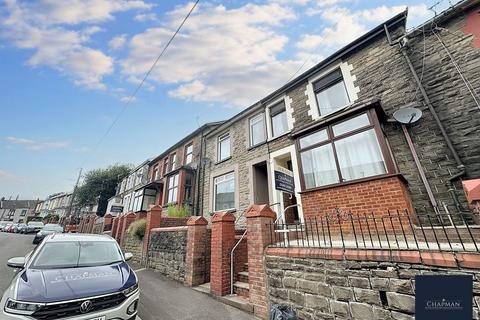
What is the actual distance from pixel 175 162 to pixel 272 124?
10.0 metres

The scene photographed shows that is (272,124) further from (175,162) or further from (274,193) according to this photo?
(175,162)

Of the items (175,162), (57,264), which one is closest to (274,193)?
(57,264)

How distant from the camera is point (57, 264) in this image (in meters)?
4.28

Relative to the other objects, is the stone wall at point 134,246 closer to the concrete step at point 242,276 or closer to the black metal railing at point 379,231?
the concrete step at point 242,276

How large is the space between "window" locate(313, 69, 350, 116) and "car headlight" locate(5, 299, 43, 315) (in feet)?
30.3

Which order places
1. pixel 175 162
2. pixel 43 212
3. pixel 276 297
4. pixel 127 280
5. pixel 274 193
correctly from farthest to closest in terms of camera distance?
pixel 43 212 < pixel 175 162 < pixel 274 193 < pixel 276 297 < pixel 127 280

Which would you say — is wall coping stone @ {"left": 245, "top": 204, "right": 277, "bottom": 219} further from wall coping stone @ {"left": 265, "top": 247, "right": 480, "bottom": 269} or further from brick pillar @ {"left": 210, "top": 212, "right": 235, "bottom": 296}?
brick pillar @ {"left": 210, "top": 212, "right": 235, "bottom": 296}

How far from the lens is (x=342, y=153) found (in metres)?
6.54

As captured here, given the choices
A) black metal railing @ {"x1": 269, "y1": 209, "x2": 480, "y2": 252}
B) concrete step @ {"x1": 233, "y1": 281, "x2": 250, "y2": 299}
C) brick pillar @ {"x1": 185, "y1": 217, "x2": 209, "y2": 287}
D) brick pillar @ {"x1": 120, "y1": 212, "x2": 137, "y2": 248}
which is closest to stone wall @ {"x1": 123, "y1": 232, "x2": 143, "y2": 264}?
brick pillar @ {"x1": 120, "y1": 212, "x2": 137, "y2": 248}

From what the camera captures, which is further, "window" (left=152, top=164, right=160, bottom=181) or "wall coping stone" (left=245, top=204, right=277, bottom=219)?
"window" (left=152, top=164, right=160, bottom=181)

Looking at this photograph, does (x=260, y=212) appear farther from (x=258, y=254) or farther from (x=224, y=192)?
(x=224, y=192)

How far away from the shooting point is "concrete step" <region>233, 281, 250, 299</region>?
5306mm

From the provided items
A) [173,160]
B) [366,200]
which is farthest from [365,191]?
[173,160]

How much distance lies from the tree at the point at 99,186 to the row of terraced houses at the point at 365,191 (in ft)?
87.8
